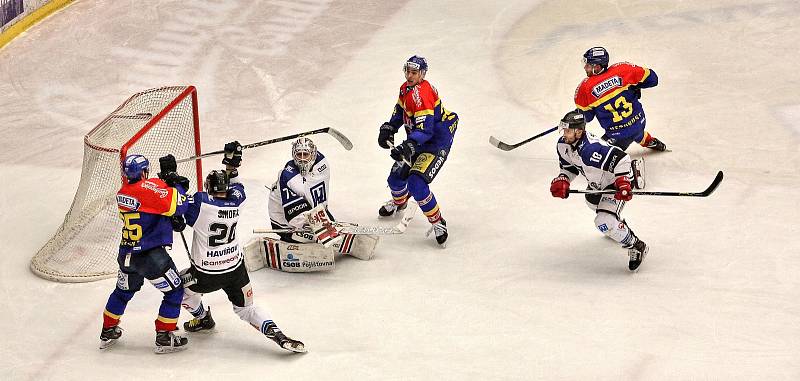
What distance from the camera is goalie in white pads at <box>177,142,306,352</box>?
→ 6.39 meters

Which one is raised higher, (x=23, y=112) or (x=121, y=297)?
(x=121, y=297)

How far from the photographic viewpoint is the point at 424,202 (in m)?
7.83

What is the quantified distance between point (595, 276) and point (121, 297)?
2917mm

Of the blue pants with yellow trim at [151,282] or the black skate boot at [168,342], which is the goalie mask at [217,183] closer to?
the blue pants with yellow trim at [151,282]

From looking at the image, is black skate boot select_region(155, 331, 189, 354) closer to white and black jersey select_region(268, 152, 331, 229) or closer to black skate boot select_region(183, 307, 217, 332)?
black skate boot select_region(183, 307, 217, 332)

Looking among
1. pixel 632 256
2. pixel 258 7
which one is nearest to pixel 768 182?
pixel 632 256

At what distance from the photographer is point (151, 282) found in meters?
6.50

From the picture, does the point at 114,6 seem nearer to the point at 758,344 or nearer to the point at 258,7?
the point at 258,7

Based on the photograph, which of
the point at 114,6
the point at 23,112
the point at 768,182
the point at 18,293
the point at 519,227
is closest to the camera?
the point at 18,293

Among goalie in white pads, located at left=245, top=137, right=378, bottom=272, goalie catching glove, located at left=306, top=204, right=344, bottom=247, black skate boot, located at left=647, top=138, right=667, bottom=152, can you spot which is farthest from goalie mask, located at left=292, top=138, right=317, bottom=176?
black skate boot, located at left=647, top=138, right=667, bottom=152

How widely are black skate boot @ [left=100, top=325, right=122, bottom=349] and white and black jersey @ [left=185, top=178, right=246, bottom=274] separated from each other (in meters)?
0.62

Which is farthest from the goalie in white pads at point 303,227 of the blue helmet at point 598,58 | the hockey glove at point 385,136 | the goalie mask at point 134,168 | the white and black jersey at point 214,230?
the blue helmet at point 598,58

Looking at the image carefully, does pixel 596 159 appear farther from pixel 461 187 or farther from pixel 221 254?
pixel 221 254

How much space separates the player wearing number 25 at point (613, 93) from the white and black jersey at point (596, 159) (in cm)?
118
